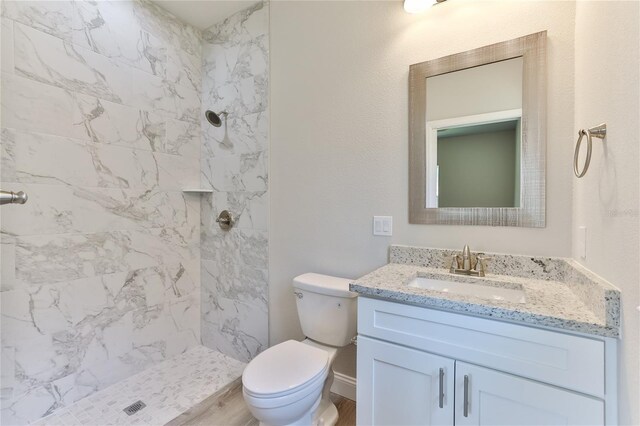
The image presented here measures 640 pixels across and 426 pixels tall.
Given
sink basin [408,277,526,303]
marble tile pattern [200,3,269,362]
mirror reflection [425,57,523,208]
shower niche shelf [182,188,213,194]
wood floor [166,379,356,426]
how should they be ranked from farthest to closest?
shower niche shelf [182,188,213,194] < marble tile pattern [200,3,269,362] < wood floor [166,379,356,426] < mirror reflection [425,57,523,208] < sink basin [408,277,526,303]

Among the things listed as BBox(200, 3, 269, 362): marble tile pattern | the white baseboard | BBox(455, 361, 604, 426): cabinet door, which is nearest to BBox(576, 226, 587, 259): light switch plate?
BBox(455, 361, 604, 426): cabinet door

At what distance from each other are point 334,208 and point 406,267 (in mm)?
561

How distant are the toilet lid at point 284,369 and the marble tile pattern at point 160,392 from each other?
710 mm

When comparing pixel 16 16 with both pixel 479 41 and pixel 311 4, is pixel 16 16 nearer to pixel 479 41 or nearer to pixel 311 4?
pixel 311 4

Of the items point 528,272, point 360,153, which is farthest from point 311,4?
point 528,272

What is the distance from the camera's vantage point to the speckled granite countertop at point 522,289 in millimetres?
827

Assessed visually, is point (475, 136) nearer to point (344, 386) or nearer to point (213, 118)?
point (344, 386)

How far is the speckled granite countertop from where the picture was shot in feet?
2.71

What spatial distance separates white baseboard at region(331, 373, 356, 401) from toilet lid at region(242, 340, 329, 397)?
441mm

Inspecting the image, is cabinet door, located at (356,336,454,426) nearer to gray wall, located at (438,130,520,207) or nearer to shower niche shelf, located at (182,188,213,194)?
gray wall, located at (438,130,520,207)

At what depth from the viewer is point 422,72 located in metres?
1.51

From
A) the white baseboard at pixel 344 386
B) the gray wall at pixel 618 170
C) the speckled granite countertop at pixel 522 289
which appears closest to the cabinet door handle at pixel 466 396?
the speckled granite countertop at pixel 522 289

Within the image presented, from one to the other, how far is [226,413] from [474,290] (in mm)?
1516

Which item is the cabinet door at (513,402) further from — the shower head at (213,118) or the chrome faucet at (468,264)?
the shower head at (213,118)
